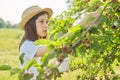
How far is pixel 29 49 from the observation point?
3.44 m

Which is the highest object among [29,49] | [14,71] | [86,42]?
[86,42]

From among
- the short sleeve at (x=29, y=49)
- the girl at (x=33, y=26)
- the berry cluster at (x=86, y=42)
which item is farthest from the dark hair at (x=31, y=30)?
the berry cluster at (x=86, y=42)

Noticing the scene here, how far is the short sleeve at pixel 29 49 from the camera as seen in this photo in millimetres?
3346

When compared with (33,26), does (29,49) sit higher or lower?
lower

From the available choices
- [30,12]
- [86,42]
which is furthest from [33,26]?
[86,42]

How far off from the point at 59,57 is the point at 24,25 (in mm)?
2064

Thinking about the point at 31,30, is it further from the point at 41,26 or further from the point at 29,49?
the point at 29,49

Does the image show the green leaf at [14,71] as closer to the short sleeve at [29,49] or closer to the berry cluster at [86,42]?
the berry cluster at [86,42]

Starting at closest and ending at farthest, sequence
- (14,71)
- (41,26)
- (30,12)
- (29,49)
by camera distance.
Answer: (14,71) < (29,49) < (41,26) < (30,12)

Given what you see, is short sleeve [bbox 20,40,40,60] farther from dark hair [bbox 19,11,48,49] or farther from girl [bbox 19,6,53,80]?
dark hair [bbox 19,11,48,49]

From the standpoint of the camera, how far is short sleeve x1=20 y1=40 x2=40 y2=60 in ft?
11.0

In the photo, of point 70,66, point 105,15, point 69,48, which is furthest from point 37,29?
point 69,48

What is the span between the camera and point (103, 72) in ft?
10.3

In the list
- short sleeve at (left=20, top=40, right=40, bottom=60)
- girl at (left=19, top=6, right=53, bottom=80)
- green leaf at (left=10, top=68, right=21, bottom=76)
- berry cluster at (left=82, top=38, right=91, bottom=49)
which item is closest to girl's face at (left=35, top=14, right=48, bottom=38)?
girl at (left=19, top=6, right=53, bottom=80)
